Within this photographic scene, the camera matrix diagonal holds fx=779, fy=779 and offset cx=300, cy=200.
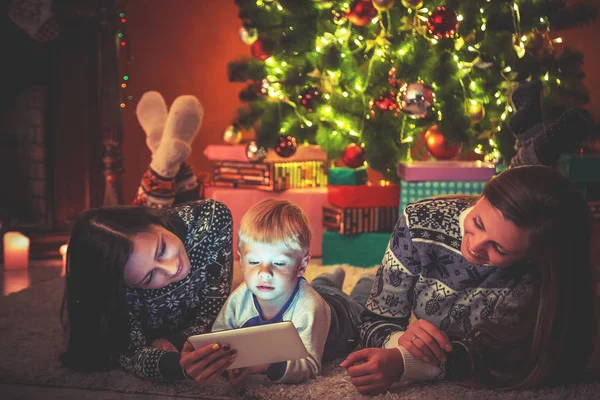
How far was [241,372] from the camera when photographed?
5.60 ft

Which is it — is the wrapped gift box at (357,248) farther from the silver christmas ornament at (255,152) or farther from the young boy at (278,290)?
the young boy at (278,290)

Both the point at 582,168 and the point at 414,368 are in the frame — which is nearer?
the point at 414,368

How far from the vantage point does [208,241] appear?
2.03 m

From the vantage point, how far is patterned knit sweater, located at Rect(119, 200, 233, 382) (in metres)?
1.94

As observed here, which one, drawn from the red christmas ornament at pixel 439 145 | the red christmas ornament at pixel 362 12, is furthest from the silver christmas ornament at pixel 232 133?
the red christmas ornament at pixel 439 145

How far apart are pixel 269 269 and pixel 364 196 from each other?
54.7 inches

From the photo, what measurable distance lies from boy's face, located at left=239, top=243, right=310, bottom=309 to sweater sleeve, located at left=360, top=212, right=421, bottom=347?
213 millimetres

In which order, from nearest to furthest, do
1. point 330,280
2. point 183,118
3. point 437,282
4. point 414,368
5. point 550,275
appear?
point 550,275
point 414,368
point 437,282
point 330,280
point 183,118

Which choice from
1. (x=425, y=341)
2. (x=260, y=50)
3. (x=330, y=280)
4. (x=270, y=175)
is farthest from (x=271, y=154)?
(x=425, y=341)

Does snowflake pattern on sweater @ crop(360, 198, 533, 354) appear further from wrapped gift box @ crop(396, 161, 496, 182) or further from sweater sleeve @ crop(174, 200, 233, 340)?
wrapped gift box @ crop(396, 161, 496, 182)

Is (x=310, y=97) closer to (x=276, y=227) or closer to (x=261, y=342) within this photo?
(x=276, y=227)

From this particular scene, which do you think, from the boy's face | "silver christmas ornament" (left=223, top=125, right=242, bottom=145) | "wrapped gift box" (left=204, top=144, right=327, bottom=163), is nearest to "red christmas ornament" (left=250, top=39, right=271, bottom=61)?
"silver christmas ornament" (left=223, top=125, right=242, bottom=145)

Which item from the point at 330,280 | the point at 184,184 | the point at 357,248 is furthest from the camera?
the point at 184,184

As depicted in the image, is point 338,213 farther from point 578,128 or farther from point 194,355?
point 194,355
